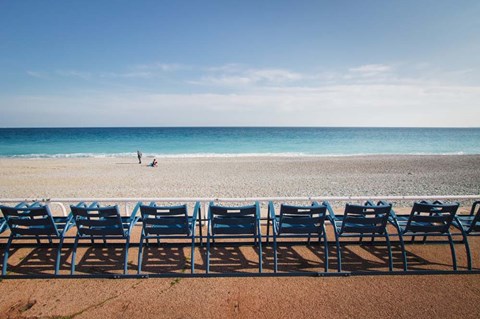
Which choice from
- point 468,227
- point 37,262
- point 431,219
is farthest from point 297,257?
point 37,262

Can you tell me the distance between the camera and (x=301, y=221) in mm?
3660

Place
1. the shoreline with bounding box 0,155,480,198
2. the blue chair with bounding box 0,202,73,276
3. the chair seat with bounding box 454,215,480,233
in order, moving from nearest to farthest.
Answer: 1. the blue chair with bounding box 0,202,73,276
2. the chair seat with bounding box 454,215,480,233
3. the shoreline with bounding box 0,155,480,198

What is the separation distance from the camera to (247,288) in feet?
10.8

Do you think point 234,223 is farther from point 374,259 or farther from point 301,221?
point 374,259

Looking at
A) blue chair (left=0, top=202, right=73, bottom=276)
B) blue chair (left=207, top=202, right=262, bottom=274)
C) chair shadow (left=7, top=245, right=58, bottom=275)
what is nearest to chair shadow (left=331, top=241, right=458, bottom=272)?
blue chair (left=207, top=202, right=262, bottom=274)

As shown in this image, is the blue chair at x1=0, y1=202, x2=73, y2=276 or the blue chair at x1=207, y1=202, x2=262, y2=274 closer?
the blue chair at x1=0, y1=202, x2=73, y2=276

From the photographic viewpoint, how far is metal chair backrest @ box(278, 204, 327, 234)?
142 inches

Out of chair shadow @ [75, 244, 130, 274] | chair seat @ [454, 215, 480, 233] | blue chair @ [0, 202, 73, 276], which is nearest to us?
blue chair @ [0, 202, 73, 276]

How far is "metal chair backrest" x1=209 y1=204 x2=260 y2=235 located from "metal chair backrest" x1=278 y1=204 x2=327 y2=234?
0.41 meters

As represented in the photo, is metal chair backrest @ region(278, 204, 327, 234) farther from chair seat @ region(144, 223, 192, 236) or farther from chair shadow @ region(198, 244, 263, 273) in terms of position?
chair seat @ region(144, 223, 192, 236)

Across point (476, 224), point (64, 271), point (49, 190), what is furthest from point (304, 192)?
point (49, 190)

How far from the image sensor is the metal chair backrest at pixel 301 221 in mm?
3596

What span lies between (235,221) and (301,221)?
100 centimetres

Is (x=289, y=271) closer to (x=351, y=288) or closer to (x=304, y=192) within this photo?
(x=351, y=288)
